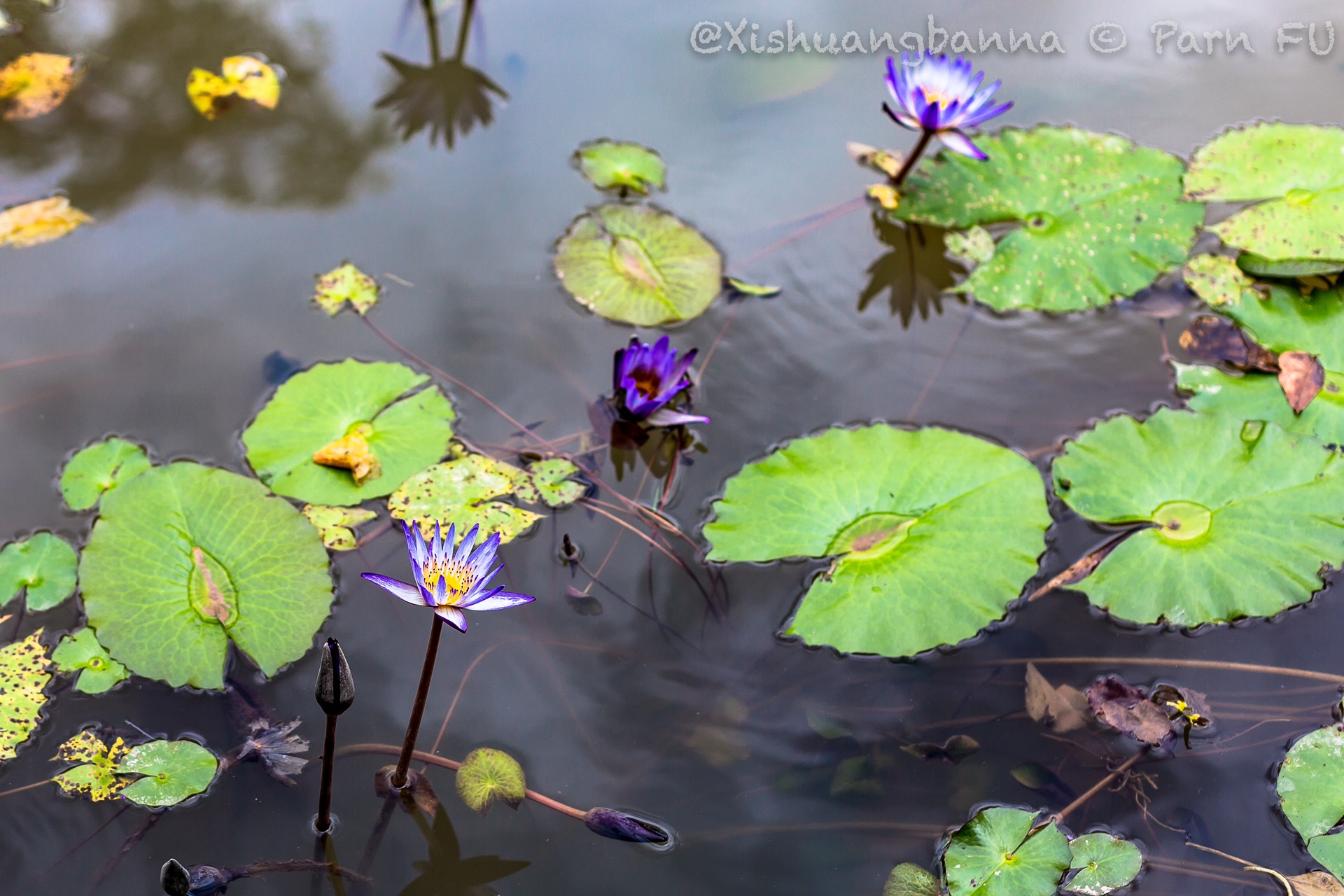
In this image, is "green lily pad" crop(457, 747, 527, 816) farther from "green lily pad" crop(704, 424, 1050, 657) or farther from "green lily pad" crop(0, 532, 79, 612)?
"green lily pad" crop(0, 532, 79, 612)

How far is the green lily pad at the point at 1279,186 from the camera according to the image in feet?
9.87

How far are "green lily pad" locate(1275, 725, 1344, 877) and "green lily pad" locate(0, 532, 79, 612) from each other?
9.59 feet

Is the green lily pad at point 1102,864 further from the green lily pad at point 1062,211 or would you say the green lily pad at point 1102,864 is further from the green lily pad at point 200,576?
the green lily pad at point 200,576

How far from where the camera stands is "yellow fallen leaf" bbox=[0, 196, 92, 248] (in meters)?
3.09

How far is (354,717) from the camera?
2117mm

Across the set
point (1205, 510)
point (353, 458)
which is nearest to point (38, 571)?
point (353, 458)

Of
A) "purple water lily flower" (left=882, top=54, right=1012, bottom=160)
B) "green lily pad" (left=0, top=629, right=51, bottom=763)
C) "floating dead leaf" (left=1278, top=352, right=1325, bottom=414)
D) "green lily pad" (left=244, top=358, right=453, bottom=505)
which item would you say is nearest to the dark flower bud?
"green lily pad" (left=244, top=358, right=453, bottom=505)

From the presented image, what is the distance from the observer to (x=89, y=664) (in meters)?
2.11

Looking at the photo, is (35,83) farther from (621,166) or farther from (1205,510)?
(1205,510)

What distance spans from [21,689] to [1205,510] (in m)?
2.98

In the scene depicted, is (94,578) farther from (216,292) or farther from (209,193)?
(209,193)

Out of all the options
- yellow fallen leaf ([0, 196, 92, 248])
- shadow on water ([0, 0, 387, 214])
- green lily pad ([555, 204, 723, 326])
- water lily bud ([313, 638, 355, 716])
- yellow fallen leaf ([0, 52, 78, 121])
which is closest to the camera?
water lily bud ([313, 638, 355, 716])

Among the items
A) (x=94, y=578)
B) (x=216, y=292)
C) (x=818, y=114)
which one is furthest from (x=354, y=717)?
(x=818, y=114)

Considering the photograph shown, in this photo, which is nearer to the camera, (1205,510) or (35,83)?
(1205,510)
